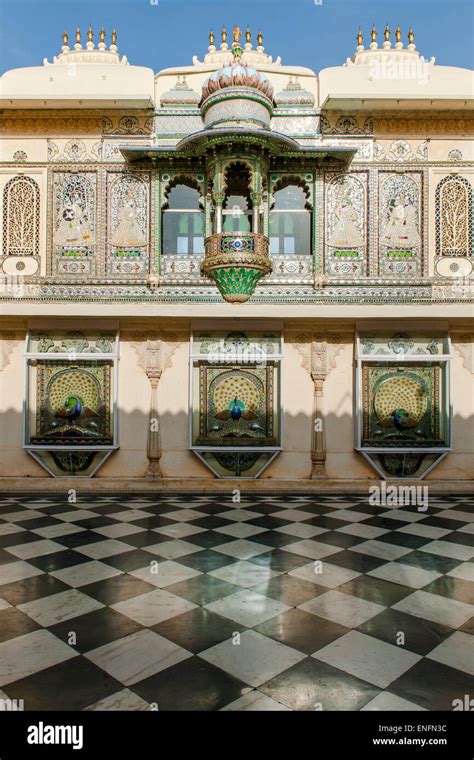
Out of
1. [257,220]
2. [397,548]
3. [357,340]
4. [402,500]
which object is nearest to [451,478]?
[402,500]

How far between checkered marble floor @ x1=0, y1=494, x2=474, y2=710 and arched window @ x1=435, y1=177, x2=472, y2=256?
3.78 m

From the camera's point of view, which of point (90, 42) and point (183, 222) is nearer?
point (183, 222)

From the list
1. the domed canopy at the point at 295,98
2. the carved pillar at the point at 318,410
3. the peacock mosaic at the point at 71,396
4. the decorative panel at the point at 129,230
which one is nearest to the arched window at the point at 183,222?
the decorative panel at the point at 129,230

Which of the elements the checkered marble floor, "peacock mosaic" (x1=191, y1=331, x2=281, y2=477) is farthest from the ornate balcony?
the checkered marble floor

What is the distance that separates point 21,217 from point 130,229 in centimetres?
156

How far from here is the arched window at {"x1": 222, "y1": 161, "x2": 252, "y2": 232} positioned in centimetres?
703

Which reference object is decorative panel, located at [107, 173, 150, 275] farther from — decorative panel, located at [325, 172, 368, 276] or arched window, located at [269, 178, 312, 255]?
decorative panel, located at [325, 172, 368, 276]

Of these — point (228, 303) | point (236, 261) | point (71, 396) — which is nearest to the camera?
point (236, 261)

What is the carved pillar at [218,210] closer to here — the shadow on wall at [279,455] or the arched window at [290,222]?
the arched window at [290,222]

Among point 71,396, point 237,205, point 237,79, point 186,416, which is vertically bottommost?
point 186,416

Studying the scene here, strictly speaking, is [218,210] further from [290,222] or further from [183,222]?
[290,222]

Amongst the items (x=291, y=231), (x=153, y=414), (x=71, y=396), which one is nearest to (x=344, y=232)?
(x=291, y=231)

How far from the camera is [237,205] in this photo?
7.23 metres
